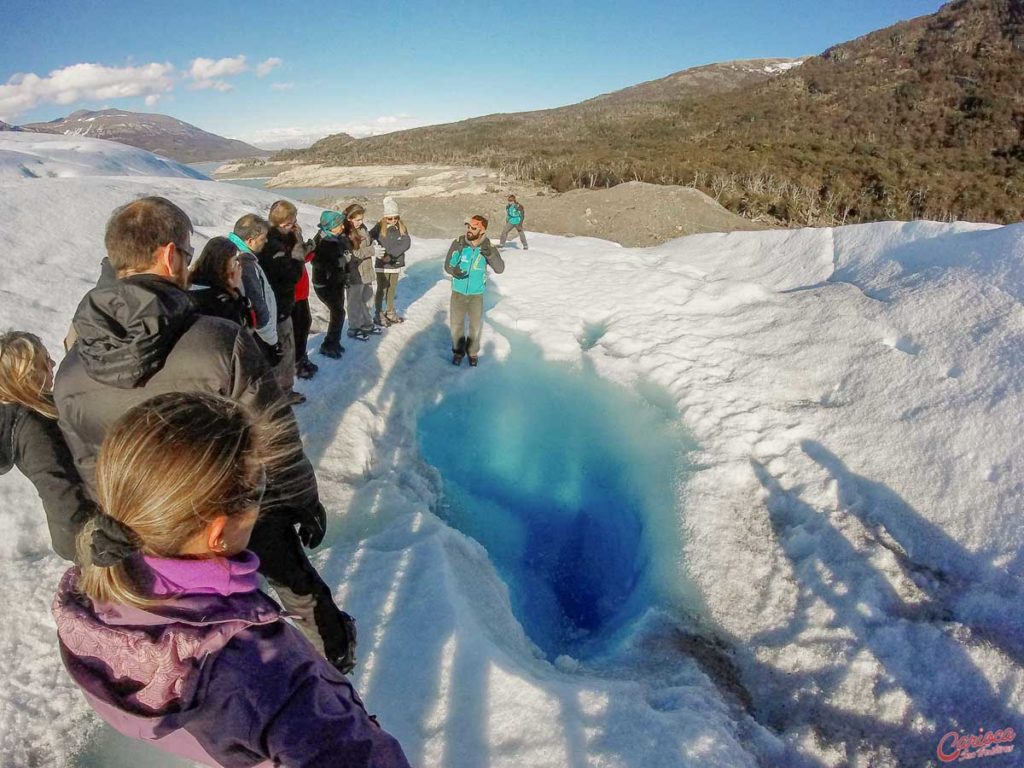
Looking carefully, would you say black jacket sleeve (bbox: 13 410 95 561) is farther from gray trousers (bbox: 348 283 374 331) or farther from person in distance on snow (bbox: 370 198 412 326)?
person in distance on snow (bbox: 370 198 412 326)

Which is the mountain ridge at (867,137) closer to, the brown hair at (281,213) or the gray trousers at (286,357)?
the brown hair at (281,213)

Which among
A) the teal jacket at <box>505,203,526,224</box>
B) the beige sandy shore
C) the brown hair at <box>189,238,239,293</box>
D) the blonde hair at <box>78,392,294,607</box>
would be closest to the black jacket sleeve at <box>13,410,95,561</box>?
the brown hair at <box>189,238,239,293</box>

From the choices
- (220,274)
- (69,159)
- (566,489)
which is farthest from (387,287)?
(69,159)

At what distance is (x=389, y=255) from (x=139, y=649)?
5.82 m

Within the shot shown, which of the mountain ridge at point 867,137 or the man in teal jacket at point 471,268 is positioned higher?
the mountain ridge at point 867,137

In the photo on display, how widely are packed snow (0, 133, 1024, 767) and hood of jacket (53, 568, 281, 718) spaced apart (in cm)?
161

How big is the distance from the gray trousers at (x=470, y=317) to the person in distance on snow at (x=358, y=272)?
0.98 m

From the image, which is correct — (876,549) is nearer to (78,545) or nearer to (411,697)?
(411,697)

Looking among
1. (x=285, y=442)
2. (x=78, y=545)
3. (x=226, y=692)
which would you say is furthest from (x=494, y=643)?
(x=78, y=545)

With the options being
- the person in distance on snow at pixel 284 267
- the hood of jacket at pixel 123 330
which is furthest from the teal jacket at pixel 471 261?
the hood of jacket at pixel 123 330

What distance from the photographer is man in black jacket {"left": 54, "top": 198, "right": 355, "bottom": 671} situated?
170 cm

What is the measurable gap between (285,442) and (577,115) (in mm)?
96849

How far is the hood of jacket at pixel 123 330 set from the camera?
1.68 metres

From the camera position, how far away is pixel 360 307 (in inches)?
234
